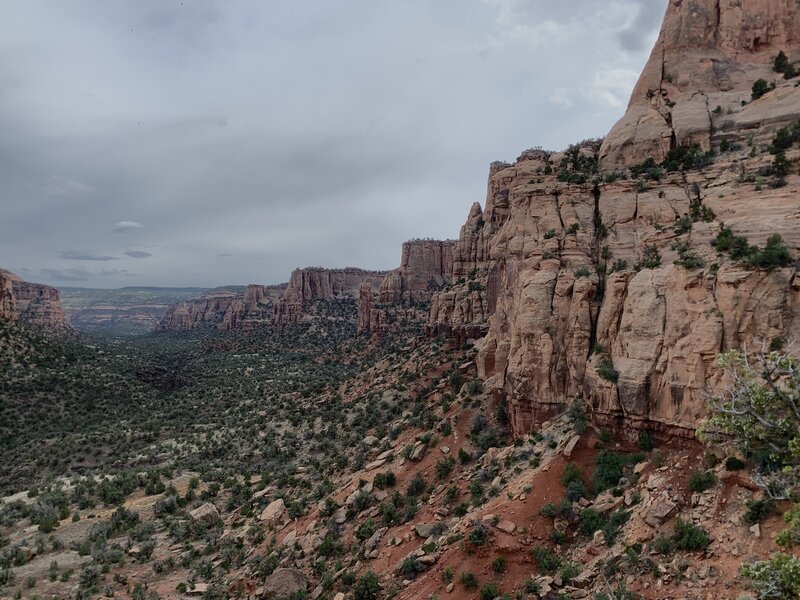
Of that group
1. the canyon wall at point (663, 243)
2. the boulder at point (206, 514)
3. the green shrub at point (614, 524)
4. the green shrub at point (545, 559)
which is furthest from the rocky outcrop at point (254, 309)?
the green shrub at point (614, 524)

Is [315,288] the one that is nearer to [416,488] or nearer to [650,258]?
[416,488]

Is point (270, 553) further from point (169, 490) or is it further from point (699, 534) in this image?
point (699, 534)

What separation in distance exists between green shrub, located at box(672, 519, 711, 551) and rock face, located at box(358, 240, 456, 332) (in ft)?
255

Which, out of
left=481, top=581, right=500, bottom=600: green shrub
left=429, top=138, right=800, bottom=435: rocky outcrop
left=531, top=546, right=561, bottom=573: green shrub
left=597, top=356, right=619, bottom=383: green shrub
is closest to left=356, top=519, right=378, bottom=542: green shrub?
left=481, top=581, right=500, bottom=600: green shrub

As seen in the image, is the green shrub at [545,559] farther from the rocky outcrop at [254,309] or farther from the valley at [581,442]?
the rocky outcrop at [254,309]

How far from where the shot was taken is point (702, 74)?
26859 mm

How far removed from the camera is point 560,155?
34031 millimetres

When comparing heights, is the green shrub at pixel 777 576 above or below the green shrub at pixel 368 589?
above

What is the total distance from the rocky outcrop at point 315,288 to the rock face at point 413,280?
28.6m

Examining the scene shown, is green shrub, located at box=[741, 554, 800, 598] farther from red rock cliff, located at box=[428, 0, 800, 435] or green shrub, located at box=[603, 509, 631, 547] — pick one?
green shrub, located at box=[603, 509, 631, 547]

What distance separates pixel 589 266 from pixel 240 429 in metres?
41.2

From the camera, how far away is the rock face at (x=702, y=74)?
24656 mm

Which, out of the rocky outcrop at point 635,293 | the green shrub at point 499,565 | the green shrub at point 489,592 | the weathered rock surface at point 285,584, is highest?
the rocky outcrop at point 635,293

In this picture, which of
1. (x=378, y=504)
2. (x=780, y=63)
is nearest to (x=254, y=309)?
(x=378, y=504)
